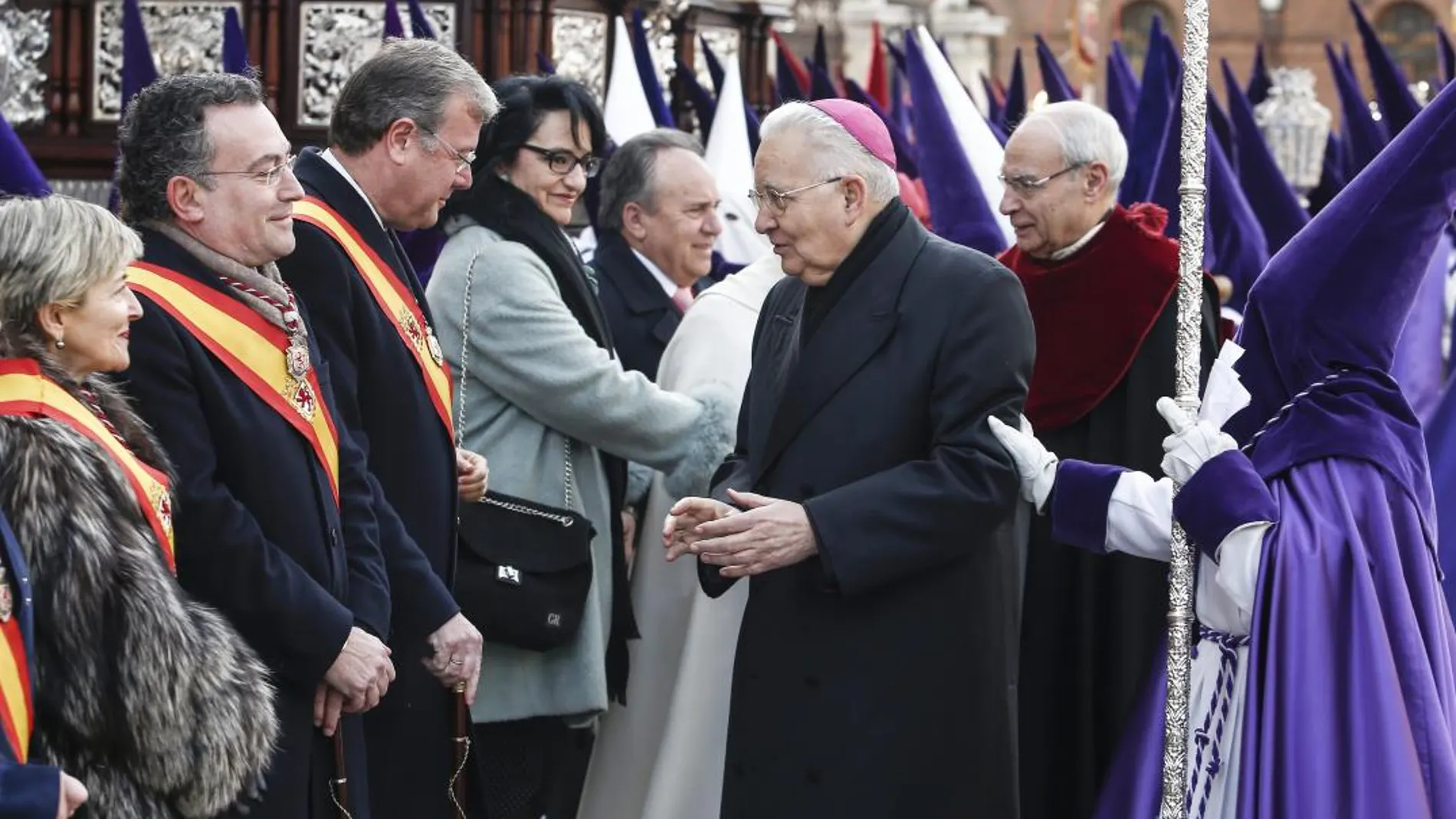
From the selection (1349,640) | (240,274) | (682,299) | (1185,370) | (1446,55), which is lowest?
(1349,640)

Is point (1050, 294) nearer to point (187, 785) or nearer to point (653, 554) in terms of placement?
point (653, 554)

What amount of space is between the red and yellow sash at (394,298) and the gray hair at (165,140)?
1.30 ft

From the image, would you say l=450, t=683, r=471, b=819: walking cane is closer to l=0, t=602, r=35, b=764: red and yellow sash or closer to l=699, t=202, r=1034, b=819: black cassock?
l=699, t=202, r=1034, b=819: black cassock

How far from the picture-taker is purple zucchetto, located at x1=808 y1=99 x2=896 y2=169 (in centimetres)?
403

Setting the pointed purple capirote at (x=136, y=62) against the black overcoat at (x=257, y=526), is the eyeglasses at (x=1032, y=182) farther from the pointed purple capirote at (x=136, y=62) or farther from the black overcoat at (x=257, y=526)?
the pointed purple capirote at (x=136, y=62)

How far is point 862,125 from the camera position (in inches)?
159

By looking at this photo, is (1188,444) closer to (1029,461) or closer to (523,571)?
(1029,461)

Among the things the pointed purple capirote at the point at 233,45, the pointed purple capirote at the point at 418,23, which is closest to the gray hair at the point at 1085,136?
the pointed purple capirote at the point at 233,45

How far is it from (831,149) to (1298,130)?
1353 cm

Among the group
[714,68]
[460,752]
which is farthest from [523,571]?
[714,68]

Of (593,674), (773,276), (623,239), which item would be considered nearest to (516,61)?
(623,239)

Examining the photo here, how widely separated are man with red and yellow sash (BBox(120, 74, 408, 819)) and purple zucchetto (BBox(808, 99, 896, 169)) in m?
0.98

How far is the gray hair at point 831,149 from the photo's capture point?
4.01m

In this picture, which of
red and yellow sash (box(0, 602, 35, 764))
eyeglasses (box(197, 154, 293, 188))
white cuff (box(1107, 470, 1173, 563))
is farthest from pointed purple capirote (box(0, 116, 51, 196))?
white cuff (box(1107, 470, 1173, 563))
